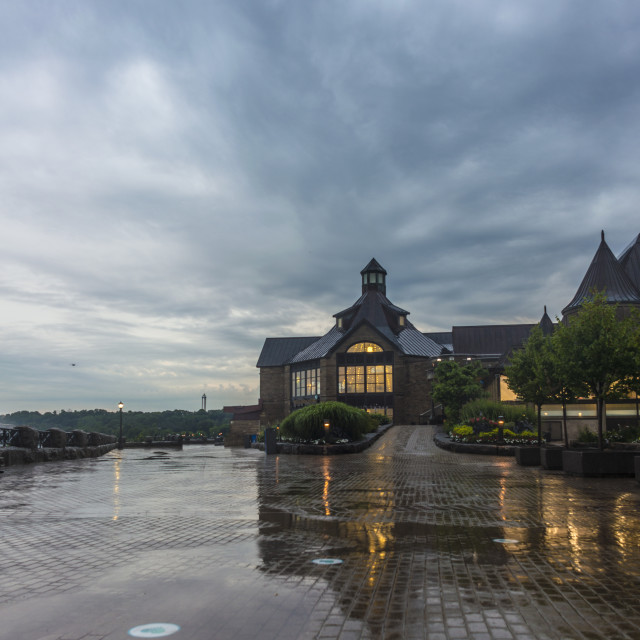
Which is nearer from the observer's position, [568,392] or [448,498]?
[448,498]

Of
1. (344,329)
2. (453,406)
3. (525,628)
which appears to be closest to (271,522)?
(525,628)

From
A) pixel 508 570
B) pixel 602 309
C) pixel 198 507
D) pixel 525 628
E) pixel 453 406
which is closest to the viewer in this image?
pixel 525 628

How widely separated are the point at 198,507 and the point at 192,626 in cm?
697

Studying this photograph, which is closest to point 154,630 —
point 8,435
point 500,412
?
point 8,435

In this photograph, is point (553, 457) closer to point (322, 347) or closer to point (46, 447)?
point (46, 447)

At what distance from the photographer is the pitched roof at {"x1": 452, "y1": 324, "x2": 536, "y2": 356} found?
6869cm

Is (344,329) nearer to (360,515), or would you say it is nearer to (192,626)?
(360,515)

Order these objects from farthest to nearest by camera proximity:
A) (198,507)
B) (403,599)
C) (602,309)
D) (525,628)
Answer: (602,309) → (198,507) → (403,599) → (525,628)

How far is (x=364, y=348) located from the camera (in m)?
61.9

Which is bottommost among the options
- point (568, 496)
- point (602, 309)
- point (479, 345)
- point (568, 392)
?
point (568, 496)

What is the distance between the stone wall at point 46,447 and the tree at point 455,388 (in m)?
23.3

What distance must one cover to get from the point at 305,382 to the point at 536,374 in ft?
143

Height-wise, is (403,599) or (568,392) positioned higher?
(568,392)

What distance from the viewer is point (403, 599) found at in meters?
5.36
